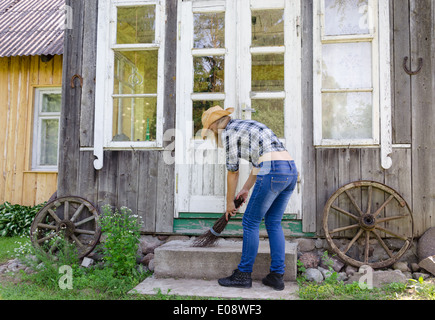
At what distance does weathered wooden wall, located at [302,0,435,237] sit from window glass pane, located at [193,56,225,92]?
3.90ft

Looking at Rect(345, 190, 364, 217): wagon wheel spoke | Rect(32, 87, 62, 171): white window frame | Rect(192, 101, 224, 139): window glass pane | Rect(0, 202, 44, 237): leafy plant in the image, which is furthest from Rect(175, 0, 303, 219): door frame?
Rect(32, 87, 62, 171): white window frame

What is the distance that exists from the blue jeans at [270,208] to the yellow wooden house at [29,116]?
598 cm

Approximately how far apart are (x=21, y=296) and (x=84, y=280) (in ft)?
1.95

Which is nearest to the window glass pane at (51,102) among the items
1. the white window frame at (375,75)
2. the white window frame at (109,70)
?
the white window frame at (109,70)

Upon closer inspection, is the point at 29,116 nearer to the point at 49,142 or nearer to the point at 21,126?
the point at 21,126

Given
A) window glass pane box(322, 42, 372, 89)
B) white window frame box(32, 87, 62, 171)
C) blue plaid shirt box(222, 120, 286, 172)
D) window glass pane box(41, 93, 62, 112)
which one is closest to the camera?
blue plaid shirt box(222, 120, 286, 172)

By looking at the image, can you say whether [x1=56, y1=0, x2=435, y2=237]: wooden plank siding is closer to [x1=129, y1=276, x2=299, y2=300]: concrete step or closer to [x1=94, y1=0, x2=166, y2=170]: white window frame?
[x1=94, y1=0, x2=166, y2=170]: white window frame

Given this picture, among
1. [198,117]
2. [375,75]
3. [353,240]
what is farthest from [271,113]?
[353,240]

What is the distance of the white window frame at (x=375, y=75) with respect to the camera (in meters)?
4.20

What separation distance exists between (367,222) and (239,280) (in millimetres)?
1752

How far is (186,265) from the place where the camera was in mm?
Answer: 3793

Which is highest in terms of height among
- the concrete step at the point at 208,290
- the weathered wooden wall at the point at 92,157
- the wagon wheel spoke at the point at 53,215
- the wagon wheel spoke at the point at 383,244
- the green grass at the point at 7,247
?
the weathered wooden wall at the point at 92,157

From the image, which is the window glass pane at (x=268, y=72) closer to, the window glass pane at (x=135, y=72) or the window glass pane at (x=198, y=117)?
the window glass pane at (x=198, y=117)

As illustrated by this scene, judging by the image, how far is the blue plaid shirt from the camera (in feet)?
10.9
